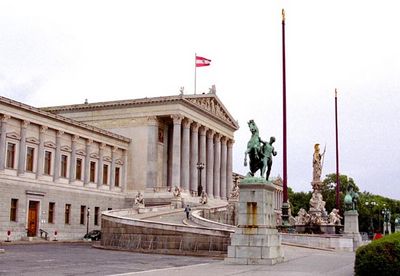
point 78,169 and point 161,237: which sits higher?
point 78,169

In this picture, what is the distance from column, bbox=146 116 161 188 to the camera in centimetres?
7970

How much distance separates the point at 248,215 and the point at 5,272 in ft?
33.5

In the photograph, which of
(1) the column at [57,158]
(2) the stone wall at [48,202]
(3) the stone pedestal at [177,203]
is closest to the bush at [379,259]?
(2) the stone wall at [48,202]

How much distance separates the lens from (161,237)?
3797cm

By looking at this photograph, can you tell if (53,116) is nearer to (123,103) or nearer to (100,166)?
(100,166)

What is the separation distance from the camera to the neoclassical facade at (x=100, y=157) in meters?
59.5

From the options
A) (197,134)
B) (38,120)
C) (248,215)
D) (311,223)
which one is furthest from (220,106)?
(248,215)

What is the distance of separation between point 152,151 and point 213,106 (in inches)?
613

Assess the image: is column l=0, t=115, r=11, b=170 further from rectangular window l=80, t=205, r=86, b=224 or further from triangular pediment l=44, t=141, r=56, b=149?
rectangular window l=80, t=205, r=86, b=224

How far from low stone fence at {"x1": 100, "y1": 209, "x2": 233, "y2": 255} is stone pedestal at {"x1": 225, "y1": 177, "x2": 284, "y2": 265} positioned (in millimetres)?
8283

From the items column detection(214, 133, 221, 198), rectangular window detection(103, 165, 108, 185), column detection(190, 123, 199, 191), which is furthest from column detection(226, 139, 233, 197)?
rectangular window detection(103, 165, 108, 185)

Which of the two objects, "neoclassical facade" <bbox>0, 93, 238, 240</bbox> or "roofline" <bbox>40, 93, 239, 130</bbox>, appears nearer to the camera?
"neoclassical facade" <bbox>0, 93, 238, 240</bbox>

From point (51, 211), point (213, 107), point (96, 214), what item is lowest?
point (96, 214)

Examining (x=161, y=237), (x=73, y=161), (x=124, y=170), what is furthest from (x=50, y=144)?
(x=161, y=237)
